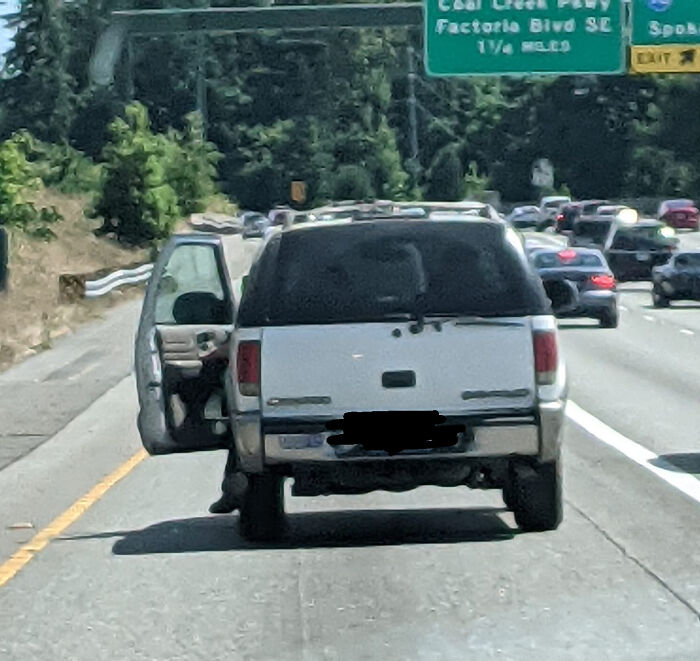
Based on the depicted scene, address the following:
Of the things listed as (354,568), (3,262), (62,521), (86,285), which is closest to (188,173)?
(86,285)

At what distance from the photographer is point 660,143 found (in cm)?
12862

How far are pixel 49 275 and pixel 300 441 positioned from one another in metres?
40.5

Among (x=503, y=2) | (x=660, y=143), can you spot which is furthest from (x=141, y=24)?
(x=660, y=143)

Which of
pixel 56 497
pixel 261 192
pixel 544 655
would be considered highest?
pixel 544 655

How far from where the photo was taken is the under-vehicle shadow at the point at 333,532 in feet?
43.2

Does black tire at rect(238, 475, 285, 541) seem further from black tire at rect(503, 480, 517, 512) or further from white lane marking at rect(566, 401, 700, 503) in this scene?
white lane marking at rect(566, 401, 700, 503)

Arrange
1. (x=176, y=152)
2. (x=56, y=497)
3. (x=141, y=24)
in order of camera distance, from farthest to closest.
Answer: (x=176, y=152)
(x=141, y=24)
(x=56, y=497)

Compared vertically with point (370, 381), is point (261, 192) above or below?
below

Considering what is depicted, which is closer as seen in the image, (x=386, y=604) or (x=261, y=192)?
(x=386, y=604)

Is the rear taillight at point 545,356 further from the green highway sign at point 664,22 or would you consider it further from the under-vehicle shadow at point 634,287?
the under-vehicle shadow at point 634,287

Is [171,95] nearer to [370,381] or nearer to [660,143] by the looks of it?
[660,143]

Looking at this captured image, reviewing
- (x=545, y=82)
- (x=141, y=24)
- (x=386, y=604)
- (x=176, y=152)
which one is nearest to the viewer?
(x=386, y=604)

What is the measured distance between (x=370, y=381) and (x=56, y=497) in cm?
445

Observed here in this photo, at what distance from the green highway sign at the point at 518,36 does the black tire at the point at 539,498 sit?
3207 cm
